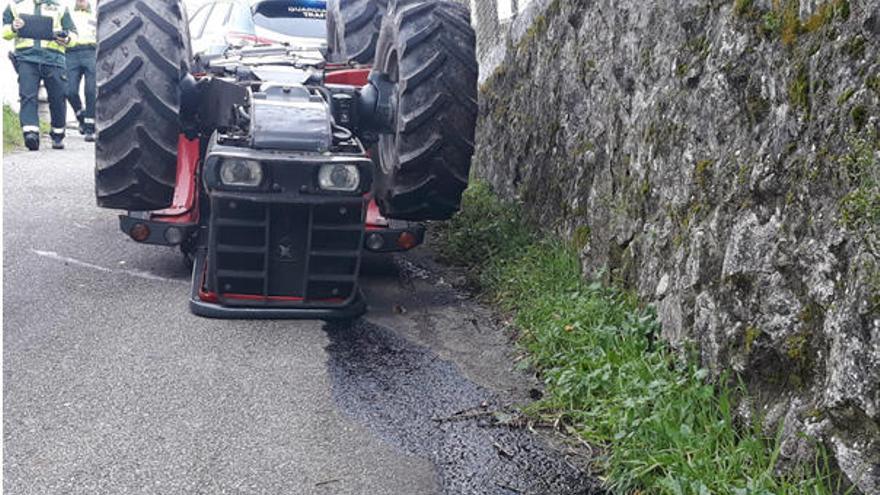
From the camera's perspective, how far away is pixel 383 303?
5.68 meters

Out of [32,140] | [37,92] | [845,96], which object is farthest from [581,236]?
[37,92]

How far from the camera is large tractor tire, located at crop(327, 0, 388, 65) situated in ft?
24.0

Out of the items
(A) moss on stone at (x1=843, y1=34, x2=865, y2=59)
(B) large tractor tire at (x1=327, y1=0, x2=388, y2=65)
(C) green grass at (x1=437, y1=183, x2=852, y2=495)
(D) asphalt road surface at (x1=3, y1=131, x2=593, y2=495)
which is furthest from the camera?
(B) large tractor tire at (x1=327, y1=0, x2=388, y2=65)

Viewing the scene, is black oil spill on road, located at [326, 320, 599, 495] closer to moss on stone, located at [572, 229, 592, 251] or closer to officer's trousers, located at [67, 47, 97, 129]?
moss on stone, located at [572, 229, 592, 251]

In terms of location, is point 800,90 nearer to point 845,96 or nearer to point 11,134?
point 845,96

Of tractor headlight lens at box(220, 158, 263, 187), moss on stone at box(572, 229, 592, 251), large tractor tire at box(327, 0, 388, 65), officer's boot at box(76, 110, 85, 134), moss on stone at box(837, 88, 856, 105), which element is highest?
moss on stone at box(837, 88, 856, 105)

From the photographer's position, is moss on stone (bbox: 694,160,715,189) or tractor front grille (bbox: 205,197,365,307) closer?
moss on stone (bbox: 694,160,715,189)

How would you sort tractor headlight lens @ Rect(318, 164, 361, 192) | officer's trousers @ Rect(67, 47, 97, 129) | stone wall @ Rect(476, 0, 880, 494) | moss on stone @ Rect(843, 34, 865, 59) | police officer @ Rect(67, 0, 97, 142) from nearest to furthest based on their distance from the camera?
1. stone wall @ Rect(476, 0, 880, 494)
2. moss on stone @ Rect(843, 34, 865, 59)
3. tractor headlight lens @ Rect(318, 164, 361, 192)
4. police officer @ Rect(67, 0, 97, 142)
5. officer's trousers @ Rect(67, 47, 97, 129)

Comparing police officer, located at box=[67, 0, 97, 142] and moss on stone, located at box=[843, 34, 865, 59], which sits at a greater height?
moss on stone, located at box=[843, 34, 865, 59]

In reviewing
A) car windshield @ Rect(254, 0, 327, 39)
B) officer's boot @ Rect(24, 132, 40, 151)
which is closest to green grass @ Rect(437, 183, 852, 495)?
car windshield @ Rect(254, 0, 327, 39)

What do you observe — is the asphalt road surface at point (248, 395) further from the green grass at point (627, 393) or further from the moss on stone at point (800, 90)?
A: the moss on stone at point (800, 90)

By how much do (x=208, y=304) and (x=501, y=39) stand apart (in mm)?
4543

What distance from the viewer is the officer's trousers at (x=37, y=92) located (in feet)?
39.9

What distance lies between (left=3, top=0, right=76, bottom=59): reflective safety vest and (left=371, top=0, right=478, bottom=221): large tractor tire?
811 centimetres
